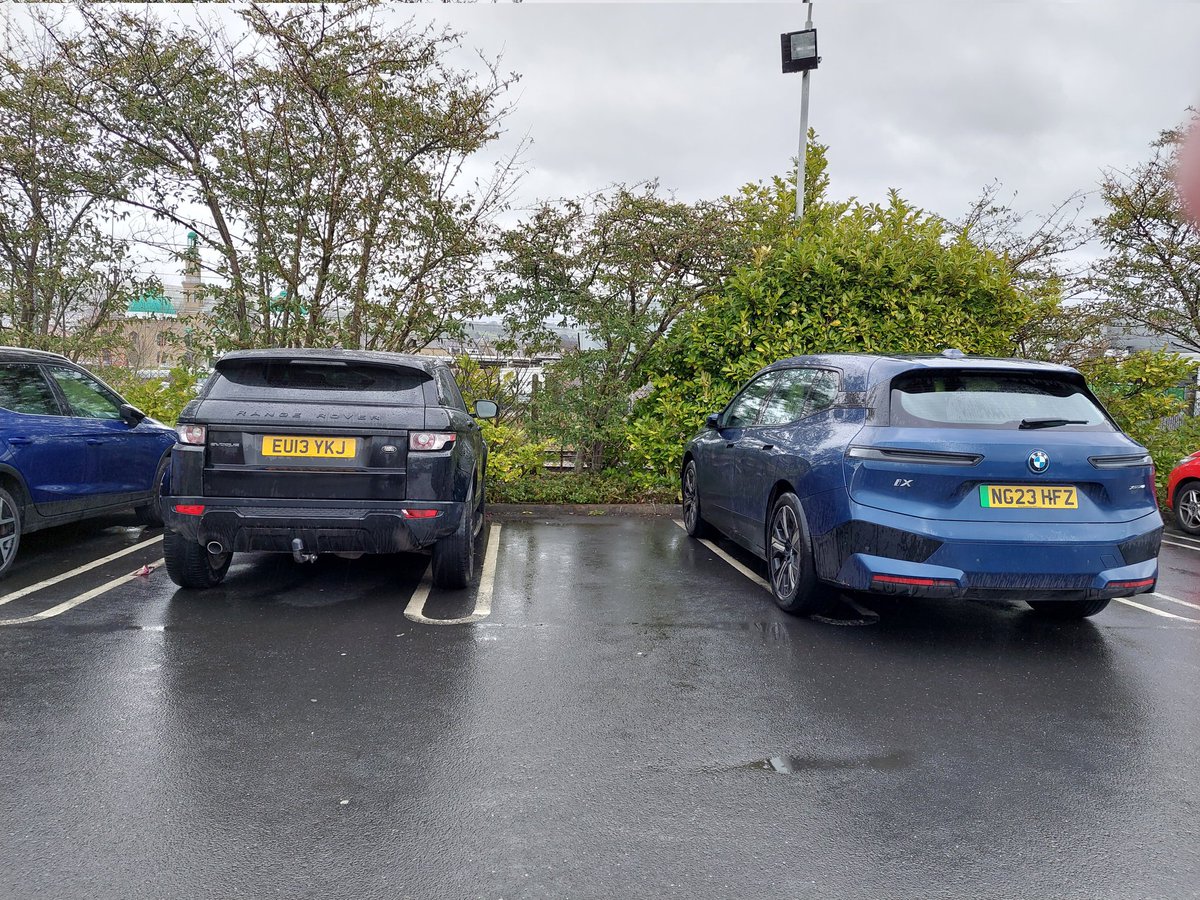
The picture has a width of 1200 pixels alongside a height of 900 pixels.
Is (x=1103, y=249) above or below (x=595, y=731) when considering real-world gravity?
above

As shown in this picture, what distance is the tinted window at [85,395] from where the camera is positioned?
20.9ft

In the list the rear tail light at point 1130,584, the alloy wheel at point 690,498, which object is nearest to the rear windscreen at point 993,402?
the rear tail light at point 1130,584

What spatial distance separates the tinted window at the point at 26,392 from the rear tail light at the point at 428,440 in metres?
3.22

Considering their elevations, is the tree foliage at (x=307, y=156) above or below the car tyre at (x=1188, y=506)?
above

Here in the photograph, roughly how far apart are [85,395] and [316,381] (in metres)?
3.02

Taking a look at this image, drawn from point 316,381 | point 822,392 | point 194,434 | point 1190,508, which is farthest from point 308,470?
point 1190,508

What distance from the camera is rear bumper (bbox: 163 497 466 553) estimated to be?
4633 millimetres

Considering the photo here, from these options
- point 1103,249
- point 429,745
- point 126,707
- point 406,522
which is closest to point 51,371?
point 406,522

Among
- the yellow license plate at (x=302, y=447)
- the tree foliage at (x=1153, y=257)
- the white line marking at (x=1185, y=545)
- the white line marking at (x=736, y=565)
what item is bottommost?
the white line marking at (x=736, y=565)

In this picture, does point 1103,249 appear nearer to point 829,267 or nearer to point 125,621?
point 829,267

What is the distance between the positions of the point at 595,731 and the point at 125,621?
3065 millimetres

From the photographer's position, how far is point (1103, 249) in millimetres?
11922

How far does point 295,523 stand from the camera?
462 cm

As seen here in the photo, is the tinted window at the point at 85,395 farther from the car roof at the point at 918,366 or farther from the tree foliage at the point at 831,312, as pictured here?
the car roof at the point at 918,366
